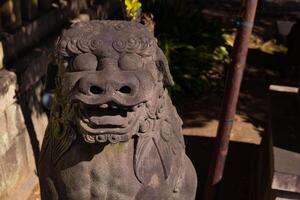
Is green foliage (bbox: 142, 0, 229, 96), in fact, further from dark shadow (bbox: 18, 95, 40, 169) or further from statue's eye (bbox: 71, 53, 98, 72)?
statue's eye (bbox: 71, 53, 98, 72)

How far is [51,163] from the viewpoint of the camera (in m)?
2.09

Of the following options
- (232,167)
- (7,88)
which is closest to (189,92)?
(232,167)

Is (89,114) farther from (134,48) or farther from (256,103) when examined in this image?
(256,103)

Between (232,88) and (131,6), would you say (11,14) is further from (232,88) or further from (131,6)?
(232,88)

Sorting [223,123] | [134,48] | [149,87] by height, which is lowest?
[223,123]

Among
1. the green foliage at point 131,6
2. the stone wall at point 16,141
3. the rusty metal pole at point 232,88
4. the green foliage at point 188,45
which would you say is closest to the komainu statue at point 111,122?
the rusty metal pole at point 232,88

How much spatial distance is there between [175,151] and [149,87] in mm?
535

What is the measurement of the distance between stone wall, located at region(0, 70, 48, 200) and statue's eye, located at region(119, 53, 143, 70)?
2068 mm

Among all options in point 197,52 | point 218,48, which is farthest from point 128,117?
point 218,48

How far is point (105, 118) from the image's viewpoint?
171cm

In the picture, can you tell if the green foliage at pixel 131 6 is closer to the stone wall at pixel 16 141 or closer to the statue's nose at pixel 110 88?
the stone wall at pixel 16 141

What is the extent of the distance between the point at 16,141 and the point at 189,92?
3307 mm

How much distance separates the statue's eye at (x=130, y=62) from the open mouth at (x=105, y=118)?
17 centimetres

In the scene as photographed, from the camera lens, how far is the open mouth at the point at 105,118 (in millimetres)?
1713
